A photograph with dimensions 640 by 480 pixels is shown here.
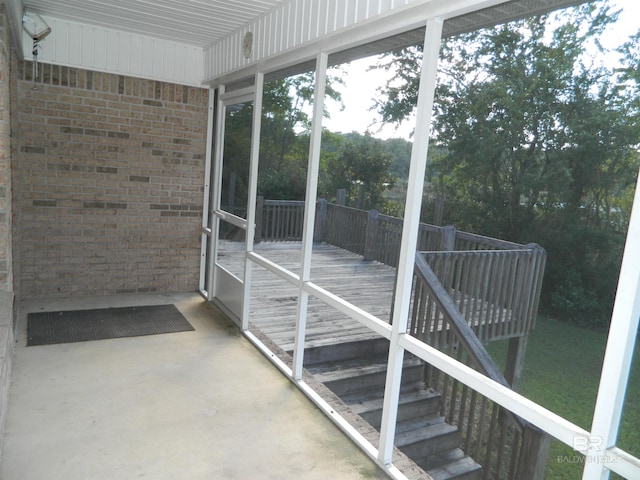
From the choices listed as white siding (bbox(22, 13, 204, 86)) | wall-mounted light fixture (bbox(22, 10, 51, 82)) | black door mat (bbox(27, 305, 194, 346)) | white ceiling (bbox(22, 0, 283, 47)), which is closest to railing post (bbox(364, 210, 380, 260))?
white ceiling (bbox(22, 0, 283, 47))

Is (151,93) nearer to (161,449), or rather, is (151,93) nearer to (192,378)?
(192,378)

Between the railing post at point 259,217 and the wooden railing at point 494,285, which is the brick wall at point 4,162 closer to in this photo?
the railing post at point 259,217

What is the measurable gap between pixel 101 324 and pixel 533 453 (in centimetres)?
389

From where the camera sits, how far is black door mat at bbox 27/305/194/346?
14.1ft

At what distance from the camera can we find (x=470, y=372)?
216cm

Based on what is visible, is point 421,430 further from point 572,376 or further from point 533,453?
point 572,376

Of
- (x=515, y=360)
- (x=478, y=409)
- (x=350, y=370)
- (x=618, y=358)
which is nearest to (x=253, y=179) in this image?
(x=350, y=370)

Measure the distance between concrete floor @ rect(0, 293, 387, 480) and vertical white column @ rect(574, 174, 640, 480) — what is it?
51.7 inches

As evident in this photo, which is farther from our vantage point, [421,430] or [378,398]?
[378,398]

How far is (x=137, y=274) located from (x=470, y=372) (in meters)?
4.54

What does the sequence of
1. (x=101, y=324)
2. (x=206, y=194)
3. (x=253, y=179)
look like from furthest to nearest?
(x=206, y=194), (x=101, y=324), (x=253, y=179)

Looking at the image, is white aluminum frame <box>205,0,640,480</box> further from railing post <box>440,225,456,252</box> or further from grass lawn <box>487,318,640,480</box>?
railing post <box>440,225,456,252</box>

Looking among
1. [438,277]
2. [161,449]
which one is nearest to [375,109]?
[438,277]

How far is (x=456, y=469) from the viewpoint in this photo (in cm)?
351
